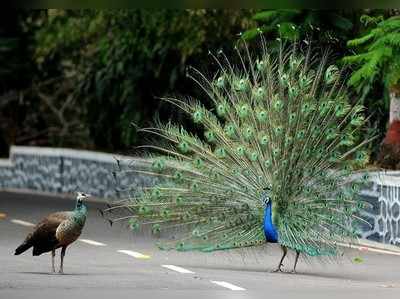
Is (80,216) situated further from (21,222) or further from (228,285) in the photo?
(21,222)

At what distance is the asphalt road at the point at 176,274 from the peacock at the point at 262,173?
0.52 m

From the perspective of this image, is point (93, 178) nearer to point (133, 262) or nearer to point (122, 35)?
point (122, 35)

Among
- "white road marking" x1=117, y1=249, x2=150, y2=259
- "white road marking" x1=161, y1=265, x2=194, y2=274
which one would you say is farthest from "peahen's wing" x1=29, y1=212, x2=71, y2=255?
"white road marking" x1=117, y1=249, x2=150, y2=259

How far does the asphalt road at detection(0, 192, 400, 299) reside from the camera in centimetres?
1664

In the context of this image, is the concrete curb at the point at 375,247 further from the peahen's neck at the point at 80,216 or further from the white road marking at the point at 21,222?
the white road marking at the point at 21,222

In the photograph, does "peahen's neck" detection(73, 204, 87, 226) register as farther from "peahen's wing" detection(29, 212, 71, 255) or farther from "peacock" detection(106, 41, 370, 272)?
"peacock" detection(106, 41, 370, 272)

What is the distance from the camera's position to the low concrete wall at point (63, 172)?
34156 millimetres

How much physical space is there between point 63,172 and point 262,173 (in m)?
17.5

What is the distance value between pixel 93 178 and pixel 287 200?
16.2 metres

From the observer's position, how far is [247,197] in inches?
761

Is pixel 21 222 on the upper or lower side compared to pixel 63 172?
lower

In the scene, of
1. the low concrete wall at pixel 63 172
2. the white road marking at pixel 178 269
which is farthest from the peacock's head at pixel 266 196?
the low concrete wall at pixel 63 172

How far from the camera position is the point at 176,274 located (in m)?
18.6

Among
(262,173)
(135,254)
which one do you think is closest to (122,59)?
(135,254)
